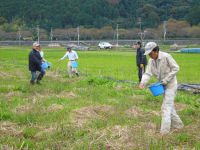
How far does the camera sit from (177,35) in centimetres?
6762

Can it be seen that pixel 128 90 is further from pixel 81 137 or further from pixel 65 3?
pixel 65 3

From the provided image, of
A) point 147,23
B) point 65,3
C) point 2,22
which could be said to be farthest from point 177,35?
point 2,22

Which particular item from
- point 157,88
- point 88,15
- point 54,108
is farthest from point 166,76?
point 88,15

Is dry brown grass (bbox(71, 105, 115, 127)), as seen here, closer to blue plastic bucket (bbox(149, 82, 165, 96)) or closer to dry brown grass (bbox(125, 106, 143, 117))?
dry brown grass (bbox(125, 106, 143, 117))

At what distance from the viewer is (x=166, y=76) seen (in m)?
5.31

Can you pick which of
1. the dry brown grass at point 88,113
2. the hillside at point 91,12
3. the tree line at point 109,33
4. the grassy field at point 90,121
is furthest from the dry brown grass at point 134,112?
the hillside at point 91,12

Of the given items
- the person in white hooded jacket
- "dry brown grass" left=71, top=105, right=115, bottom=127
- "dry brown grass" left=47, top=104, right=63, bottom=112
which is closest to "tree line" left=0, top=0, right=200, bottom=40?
"dry brown grass" left=47, top=104, right=63, bottom=112

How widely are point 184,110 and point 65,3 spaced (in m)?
97.3

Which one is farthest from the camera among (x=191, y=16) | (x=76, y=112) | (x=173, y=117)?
(x=191, y=16)

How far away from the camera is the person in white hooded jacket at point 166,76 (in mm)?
5098

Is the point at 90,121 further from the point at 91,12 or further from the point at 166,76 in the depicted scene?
the point at 91,12

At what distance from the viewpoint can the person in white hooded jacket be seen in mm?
5098

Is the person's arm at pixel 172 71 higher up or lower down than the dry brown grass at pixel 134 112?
higher up

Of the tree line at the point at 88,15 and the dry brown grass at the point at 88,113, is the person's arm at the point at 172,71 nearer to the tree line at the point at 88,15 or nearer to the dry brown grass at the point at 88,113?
the dry brown grass at the point at 88,113
